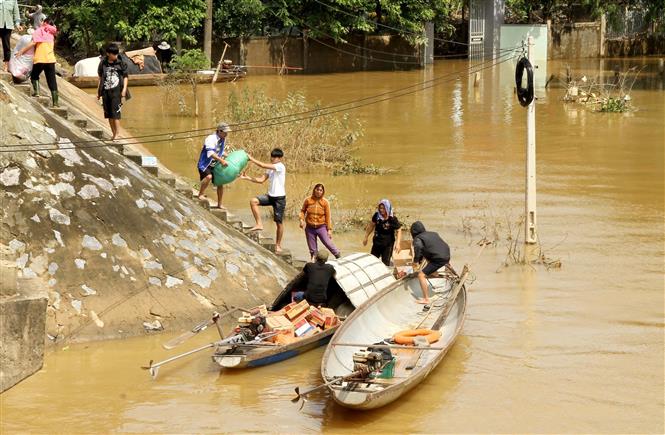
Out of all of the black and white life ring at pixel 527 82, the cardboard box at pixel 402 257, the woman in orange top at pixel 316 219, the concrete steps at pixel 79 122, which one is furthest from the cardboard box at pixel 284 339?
the black and white life ring at pixel 527 82

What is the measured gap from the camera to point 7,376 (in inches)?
459

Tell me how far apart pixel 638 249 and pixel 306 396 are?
8.15m

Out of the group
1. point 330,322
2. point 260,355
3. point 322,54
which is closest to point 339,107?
point 322,54

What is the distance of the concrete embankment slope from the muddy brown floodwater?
1.49 feet

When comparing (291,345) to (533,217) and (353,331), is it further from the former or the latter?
(533,217)

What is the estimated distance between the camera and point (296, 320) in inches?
511

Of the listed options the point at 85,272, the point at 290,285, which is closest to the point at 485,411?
the point at 290,285

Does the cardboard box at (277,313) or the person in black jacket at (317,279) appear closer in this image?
the cardboard box at (277,313)

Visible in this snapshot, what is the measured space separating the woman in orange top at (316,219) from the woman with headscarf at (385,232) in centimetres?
57

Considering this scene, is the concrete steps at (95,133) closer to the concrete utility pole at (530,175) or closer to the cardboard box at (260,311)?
the cardboard box at (260,311)

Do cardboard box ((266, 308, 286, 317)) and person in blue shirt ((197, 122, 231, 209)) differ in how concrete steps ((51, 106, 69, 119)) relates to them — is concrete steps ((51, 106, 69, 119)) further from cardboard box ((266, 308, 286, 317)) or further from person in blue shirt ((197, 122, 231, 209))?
cardboard box ((266, 308, 286, 317))

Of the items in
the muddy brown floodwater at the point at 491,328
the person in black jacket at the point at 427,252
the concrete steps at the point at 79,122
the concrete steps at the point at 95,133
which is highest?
the concrete steps at the point at 79,122

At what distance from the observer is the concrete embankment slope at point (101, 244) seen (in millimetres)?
12961

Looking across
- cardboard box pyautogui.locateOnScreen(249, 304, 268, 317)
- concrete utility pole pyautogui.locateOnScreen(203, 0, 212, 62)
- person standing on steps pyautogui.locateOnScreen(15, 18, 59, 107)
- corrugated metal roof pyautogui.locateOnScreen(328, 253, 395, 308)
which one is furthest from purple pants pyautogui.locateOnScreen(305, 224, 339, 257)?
concrete utility pole pyautogui.locateOnScreen(203, 0, 212, 62)
